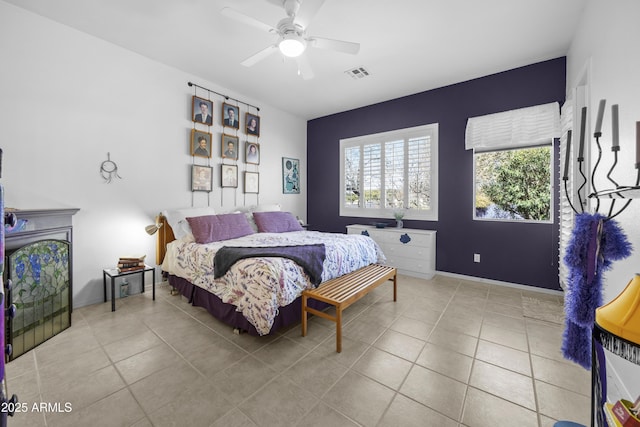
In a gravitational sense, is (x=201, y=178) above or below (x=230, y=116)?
below

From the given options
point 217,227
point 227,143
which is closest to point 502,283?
point 217,227

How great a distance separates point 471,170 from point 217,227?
3648 millimetres

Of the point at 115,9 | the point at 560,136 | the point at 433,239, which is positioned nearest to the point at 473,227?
the point at 433,239

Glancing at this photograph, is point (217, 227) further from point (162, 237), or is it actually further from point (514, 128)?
point (514, 128)

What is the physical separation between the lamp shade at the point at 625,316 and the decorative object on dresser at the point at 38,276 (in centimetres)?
323

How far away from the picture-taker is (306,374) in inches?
71.1

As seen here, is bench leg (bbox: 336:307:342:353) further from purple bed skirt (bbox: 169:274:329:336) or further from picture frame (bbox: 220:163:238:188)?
picture frame (bbox: 220:163:238:188)

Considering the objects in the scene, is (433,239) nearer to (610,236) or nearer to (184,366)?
(610,236)

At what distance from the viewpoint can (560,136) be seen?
321cm

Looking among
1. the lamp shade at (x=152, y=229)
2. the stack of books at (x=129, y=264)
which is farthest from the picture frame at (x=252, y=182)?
the stack of books at (x=129, y=264)

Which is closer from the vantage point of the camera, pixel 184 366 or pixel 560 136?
pixel 184 366

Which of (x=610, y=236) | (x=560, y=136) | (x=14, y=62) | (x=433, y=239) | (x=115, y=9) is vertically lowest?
(x=433, y=239)

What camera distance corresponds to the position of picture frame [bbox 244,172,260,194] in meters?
4.53

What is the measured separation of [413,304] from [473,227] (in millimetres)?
1719
